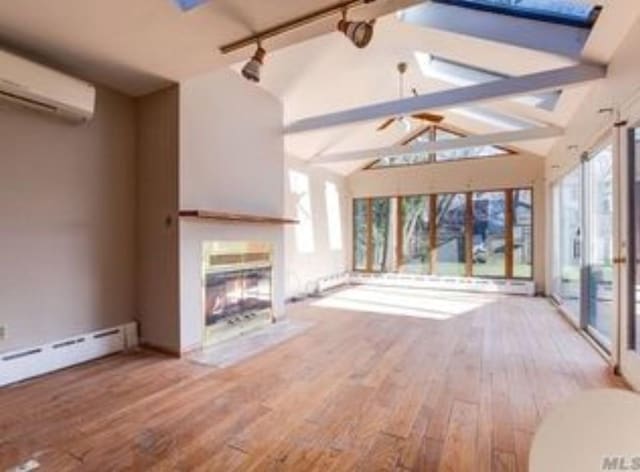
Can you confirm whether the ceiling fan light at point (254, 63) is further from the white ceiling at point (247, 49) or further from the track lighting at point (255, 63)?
the white ceiling at point (247, 49)

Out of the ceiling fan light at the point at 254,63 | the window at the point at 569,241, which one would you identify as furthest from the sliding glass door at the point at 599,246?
the ceiling fan light at the point at 254,63

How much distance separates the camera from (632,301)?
290cm

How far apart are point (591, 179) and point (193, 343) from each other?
4562mm

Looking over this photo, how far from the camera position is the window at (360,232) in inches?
359

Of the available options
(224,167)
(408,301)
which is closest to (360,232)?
(408,301)

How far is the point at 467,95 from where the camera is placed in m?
4.22

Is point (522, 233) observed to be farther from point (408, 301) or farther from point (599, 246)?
point (599, 246)

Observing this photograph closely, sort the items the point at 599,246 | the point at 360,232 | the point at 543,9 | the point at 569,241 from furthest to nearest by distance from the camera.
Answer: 1. the point at 360,232
2. the point at 569,241
3. the point at 599,246
4. the point at 543,9

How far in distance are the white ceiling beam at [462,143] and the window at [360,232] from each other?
2122 millimetres

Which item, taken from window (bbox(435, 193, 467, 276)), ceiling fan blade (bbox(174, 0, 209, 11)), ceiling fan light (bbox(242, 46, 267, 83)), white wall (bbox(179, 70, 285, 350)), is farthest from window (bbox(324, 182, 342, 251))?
ceiling fan blade (bbox(174, 0, 209, 11))

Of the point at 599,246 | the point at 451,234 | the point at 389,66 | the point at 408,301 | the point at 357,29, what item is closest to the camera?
the point at 357,29

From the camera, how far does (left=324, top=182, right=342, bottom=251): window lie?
27.4 ft

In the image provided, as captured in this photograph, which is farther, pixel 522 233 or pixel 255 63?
pixel 522 233

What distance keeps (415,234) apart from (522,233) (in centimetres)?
212
